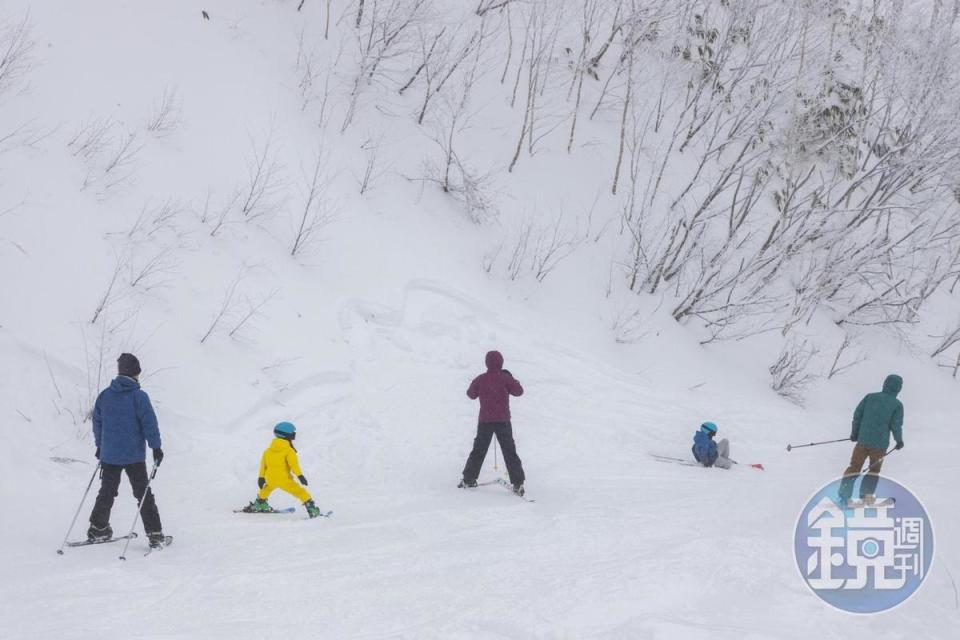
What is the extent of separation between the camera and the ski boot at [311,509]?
6973 millimetres

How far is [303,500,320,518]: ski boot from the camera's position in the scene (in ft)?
22.9

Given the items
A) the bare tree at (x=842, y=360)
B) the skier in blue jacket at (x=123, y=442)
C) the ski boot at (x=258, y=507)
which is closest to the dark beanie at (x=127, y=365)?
the skier in blue jacket at (x=123, y=442)

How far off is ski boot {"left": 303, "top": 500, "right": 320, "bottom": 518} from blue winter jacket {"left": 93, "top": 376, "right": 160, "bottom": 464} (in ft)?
5.31

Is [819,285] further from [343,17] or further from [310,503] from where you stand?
[310,503]

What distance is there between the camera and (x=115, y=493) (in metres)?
6.03

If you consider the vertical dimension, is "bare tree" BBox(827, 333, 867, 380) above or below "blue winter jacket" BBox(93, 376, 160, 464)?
above

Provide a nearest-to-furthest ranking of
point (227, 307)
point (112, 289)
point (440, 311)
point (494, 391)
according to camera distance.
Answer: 1. point (494, 391)
2. point (112, 289)
3. point (227, 307)
4. point (440, 311)

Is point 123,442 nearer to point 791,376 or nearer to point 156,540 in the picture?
point 156,540

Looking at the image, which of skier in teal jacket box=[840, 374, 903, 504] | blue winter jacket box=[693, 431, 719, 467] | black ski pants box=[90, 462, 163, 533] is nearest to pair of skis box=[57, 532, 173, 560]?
black ski pants box=[90, 462, 163, 533]

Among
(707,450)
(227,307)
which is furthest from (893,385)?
(227,307)

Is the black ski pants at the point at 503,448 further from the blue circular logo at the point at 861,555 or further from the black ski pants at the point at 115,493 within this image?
the black ski pants at the point at 115,493

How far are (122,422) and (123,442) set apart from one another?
0.17 m

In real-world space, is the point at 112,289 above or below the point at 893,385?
below

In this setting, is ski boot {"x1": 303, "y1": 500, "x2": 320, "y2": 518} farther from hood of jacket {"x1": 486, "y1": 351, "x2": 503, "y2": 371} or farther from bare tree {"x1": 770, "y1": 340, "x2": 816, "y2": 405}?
bare tree {"x1": 770, "y1": 340, "x2": 816, "y2": 405}
